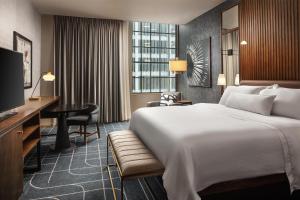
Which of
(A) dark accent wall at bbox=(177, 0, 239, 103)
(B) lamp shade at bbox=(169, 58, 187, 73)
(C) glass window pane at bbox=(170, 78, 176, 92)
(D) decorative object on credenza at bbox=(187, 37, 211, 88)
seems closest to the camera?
(A) dark accent wall at bbox=(177, 0, 239, 103)

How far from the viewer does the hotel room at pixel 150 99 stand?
6.17ft

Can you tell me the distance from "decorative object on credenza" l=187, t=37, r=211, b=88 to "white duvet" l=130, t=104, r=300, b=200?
3050 millimetres

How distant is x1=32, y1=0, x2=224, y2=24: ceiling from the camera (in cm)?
451

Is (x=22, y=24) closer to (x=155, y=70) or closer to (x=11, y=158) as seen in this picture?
(x=11, y=158)

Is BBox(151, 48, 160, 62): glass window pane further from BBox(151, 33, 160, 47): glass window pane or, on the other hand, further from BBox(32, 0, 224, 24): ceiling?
BBox(32, 0, 224, 24): ceiling

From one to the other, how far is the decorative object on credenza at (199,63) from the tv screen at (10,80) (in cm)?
369

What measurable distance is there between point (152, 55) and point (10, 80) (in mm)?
4597

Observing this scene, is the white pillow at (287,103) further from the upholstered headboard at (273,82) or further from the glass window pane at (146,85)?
the glass window pane at (146,85)

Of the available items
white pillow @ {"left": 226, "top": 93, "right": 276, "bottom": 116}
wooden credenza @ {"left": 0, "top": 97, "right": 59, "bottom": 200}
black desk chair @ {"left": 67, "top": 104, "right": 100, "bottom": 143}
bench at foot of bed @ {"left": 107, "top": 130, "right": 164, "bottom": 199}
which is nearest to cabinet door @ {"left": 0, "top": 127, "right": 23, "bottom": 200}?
wooden credenza @ {"left": 0, "top": 97, "right": 59, "bottom": 200}

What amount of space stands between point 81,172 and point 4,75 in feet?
4.61

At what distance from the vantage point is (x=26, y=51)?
13.5ft

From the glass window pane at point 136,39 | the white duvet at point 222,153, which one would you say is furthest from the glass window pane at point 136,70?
the white duvet at point 222,153

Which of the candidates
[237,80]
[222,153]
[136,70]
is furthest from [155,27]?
[222,153]

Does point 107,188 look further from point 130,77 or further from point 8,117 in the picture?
point 130,77
